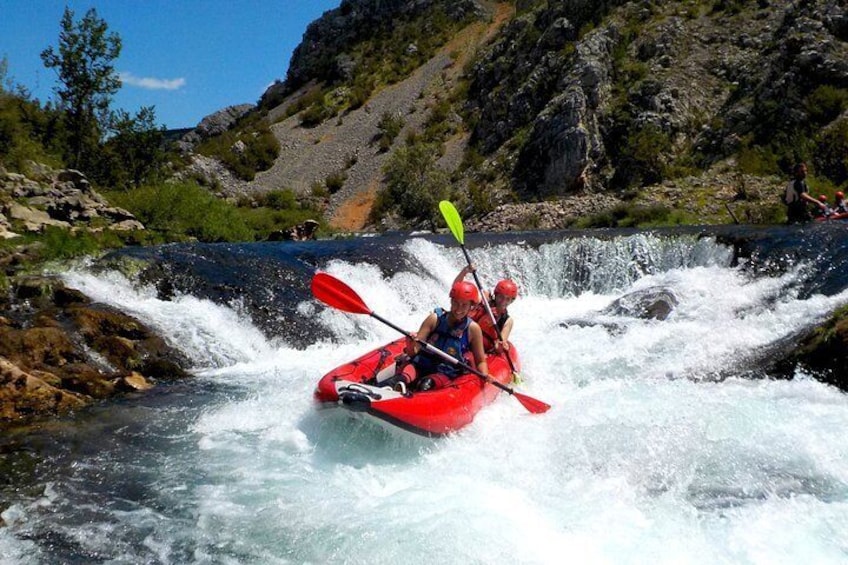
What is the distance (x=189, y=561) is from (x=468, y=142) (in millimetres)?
33897

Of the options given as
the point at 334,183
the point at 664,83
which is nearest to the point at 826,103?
the point at 664,83

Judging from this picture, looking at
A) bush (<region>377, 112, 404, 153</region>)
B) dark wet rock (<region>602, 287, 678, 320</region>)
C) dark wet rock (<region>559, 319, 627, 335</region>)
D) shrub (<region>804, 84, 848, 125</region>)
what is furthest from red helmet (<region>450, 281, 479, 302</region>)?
bush (<region>377, 112, 404, 153</region>)

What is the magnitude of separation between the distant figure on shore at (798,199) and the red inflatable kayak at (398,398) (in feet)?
32.7

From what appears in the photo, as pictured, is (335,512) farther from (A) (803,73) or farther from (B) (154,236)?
(A) (803,73)

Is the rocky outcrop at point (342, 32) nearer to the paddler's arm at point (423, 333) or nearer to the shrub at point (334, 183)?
the shrub at point (334, 183)

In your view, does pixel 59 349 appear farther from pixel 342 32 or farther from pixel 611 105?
pixel 342 32

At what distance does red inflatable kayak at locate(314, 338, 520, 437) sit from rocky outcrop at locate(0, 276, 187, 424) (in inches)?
111

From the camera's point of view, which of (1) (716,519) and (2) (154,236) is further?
(2) (154,236)

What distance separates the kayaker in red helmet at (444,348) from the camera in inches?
221

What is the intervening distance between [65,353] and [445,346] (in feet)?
14.2

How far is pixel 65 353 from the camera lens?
699 centimetres

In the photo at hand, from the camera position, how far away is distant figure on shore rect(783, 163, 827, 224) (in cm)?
1265

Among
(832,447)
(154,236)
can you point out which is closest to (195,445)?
(832,447)

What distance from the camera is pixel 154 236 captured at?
53.8 feet
